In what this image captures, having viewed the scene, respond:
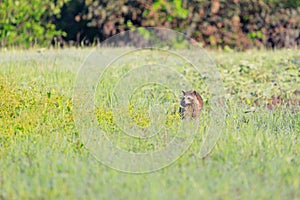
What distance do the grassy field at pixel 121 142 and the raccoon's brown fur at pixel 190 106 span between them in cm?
29

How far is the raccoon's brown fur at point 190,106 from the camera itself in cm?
562

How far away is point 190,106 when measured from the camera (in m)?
5.62

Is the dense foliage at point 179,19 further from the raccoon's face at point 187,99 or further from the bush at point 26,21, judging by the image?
the raccoon's face at point 187,99

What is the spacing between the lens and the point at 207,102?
6.92m

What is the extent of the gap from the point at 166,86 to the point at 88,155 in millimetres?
3025

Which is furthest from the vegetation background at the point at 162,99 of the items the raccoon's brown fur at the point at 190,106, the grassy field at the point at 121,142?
the raccoon's brown fur at the point at 190,106

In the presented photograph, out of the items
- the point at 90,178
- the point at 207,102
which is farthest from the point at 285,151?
the point at 207,102

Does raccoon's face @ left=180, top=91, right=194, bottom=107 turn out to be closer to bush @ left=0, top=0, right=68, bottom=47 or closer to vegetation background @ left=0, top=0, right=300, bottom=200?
vegetation background @ left=0, top=0, right=300, bottom=200

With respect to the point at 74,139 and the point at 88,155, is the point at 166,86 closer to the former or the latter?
the point at 74,139

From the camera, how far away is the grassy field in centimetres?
364

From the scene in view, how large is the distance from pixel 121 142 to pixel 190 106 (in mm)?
949

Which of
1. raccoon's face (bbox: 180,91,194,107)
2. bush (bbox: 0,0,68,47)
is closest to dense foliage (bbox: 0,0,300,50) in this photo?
bush (bbox: 0,0,68,47)

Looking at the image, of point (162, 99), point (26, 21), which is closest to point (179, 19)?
point (26, 21)

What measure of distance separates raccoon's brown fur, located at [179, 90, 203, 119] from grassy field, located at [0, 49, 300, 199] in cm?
29
